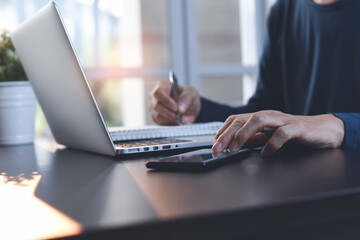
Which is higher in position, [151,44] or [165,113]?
[151,44]

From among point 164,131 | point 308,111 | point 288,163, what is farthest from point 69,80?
point 308,111

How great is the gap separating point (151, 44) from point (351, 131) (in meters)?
1.45

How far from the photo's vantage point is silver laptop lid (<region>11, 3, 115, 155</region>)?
614mm

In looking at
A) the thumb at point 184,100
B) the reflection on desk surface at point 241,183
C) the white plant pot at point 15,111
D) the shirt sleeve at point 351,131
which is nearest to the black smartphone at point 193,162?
the reflection on desk surface at point 241,183

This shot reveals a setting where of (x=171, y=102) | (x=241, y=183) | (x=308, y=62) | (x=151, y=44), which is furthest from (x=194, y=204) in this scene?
(x=151, y=44)

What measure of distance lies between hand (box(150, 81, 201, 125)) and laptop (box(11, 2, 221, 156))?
6.8 inches

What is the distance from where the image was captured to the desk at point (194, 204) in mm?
284

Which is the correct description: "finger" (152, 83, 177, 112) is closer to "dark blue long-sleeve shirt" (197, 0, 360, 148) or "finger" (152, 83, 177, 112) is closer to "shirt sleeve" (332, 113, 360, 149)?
"dark blue long-sleeve shirt" (197, 0, 360, 148)

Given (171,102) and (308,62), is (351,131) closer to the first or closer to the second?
(171,102)

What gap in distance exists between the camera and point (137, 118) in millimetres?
2051

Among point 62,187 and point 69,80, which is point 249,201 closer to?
point 62,187

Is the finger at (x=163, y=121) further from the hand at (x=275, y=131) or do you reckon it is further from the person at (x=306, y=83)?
the hand at (x=275, y=131)

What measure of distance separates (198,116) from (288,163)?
2.24 feet

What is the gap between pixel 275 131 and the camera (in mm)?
591
